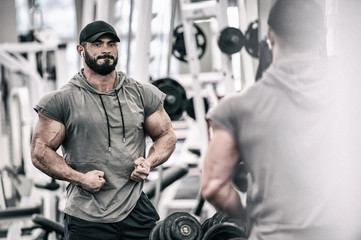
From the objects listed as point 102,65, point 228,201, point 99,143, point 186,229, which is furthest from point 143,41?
point 228,201

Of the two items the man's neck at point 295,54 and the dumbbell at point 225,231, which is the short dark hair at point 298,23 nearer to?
the man's neck at point 295,54

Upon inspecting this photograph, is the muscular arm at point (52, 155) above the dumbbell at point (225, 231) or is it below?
above

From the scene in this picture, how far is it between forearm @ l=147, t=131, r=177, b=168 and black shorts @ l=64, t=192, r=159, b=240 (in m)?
0.16

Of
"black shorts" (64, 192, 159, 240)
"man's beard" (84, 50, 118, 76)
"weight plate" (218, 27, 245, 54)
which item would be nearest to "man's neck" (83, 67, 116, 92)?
"man's beard" (84, 50, 118, 76)

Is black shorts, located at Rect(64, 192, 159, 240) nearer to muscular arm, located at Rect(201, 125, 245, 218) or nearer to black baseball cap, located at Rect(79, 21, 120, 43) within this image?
black baseball cap, located at Rect(79, 21, 120, 43)

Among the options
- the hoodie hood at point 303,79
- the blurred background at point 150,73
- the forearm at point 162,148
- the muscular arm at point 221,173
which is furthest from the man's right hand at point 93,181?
the blurred background at point 150,73

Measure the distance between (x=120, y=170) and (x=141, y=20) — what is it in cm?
243

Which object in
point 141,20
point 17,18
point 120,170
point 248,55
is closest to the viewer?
point 120,170

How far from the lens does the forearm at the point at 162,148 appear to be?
105 inches

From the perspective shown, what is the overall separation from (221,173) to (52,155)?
47.9 inches

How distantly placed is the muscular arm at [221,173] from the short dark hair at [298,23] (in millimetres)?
243

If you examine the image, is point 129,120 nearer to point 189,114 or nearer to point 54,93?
point 54,93

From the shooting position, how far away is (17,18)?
866cm

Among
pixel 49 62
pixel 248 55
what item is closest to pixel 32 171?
pixel 49 62
